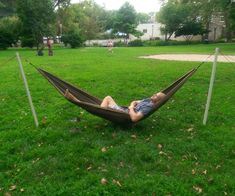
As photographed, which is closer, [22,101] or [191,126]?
[191,126]

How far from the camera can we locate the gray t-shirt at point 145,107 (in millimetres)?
5438

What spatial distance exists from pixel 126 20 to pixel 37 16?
1061 inches

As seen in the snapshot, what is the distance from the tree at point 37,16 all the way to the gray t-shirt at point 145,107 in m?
24.0

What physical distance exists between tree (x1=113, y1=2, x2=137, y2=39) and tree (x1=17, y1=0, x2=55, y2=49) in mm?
25129

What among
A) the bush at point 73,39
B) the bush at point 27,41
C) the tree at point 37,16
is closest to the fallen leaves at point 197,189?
the tree at point 37,16

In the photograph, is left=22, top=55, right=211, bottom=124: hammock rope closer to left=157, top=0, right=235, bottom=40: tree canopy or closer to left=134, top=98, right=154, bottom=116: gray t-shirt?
left=134, top=98, right=154, bottom=116: gray t-shirt

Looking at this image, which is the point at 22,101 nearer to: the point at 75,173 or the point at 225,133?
the point at 75,173

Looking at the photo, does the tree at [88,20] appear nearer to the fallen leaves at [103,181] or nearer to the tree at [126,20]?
the tree at [126,20]

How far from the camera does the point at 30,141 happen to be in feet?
18.0

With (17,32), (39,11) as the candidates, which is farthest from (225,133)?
(17,32)

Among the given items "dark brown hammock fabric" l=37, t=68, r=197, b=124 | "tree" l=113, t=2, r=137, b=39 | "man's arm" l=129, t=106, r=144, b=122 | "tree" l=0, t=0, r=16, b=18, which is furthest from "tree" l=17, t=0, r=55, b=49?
"tree" l=113, t=2, r=137, b=39

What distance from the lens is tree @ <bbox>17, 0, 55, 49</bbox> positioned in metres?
27.8

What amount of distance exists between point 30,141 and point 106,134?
121 centimetres

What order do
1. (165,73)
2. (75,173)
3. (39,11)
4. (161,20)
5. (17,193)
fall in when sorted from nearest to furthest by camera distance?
(17,193) → (75,173) → (165,73) → (39,11) → (161,20)
